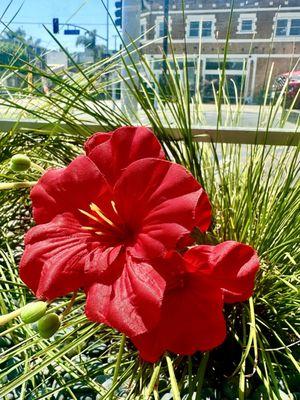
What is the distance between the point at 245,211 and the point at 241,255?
128 mm

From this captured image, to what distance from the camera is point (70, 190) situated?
281 mm

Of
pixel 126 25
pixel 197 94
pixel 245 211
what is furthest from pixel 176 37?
pixel 126 25

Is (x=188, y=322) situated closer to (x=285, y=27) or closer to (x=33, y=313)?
(x=33, y=313)

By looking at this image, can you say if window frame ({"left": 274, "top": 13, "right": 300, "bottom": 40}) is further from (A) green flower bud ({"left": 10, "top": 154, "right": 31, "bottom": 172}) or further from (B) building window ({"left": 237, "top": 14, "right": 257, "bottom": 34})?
(A) green flower bud ({"left": 10, "top": 154, "right": 31, "bottom": 172})

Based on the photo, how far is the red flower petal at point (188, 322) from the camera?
0.26 m

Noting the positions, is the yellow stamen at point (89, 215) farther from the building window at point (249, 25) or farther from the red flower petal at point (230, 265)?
the building window at point (249, 25)

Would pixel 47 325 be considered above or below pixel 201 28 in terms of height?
below

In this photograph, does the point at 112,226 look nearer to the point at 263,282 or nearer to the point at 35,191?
the point at 35,191

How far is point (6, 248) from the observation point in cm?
54

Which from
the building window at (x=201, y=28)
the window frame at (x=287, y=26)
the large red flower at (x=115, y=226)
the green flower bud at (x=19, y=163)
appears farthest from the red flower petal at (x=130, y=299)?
the building window at (x=201, y=28)

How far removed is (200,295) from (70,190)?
0.34 feet

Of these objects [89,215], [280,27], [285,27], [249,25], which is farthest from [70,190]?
[285,27]

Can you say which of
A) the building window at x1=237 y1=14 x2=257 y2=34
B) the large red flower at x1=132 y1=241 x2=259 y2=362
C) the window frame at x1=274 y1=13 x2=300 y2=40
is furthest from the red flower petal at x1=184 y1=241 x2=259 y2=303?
the building window at x1=237 y1=14 x2=257 y2=34

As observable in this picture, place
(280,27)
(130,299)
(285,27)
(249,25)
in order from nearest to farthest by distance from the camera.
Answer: (130,299) < (280,27) < (249,25) < (285,27)
